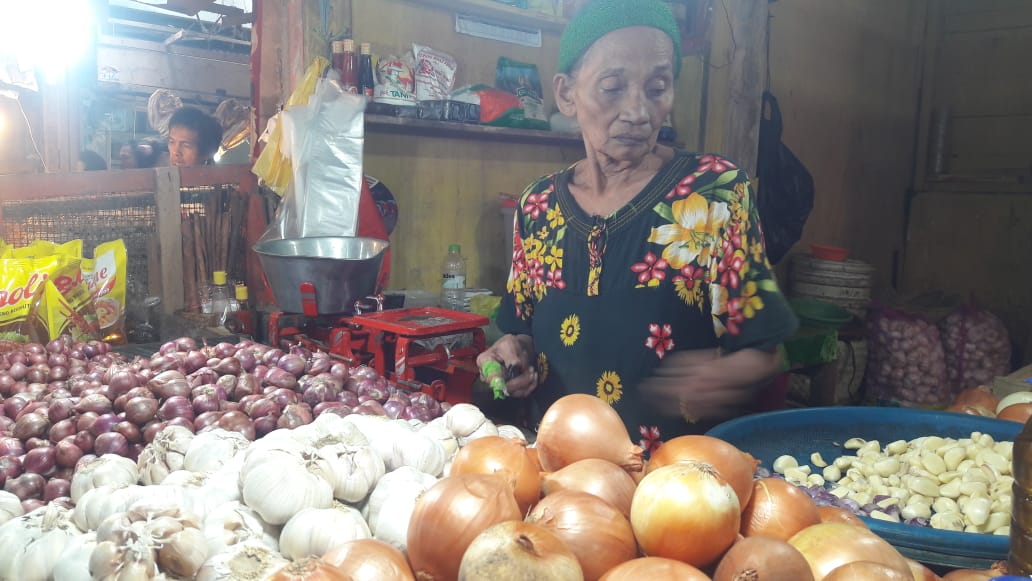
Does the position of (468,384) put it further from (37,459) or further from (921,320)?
(921,320)

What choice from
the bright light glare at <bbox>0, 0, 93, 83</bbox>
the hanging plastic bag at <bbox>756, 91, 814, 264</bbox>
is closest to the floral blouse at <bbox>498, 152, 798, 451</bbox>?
the hanging plastic bag at <bbox>756, 91, 814, 264</bbox>

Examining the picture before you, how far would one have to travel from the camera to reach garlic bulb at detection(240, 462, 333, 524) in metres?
1.03

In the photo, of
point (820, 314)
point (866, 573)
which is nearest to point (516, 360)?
point (866, 573)

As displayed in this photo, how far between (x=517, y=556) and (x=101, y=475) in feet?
2.89

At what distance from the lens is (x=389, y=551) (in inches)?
33.9

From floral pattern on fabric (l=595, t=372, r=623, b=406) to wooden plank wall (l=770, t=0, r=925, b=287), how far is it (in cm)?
388

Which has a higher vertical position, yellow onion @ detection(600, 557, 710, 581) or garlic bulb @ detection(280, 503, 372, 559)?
yellow onion @ detection(600, 557, 710, 581)

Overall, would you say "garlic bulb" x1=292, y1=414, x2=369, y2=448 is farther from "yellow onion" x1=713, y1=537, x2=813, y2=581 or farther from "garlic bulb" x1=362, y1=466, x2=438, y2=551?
"yellow onion" x1=713, y1=537, x2=813, y2=581

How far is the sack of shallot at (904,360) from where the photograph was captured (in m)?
4.81

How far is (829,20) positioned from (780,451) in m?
5.22

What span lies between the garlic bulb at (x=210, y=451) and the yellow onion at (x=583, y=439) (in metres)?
0.59

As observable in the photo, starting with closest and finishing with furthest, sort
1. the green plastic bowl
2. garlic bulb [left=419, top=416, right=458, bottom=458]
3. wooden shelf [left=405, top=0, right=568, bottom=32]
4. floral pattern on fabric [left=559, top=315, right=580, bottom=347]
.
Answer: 1. garlic bulb [left=419, top=416, right=458, bottom=458]
2. floral pattern on fabric [left=559, top=315, right=580, bottom=347]
3. wooden shelf [left=405, top=0, right=568, bottom=32]
4. the green plastic bowl

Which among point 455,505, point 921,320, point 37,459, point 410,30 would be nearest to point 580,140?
point 410,30

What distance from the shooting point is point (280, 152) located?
3.31m
